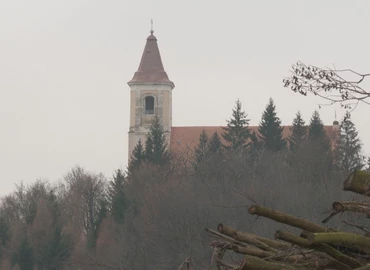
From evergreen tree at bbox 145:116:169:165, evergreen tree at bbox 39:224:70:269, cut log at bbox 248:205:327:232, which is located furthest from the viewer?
evergreen tree at bbox 145:116:169:165

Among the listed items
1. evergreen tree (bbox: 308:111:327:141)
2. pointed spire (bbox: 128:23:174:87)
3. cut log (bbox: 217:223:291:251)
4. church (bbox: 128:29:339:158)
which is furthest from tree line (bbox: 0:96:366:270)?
cut log (bbox: 217:223:291:251)

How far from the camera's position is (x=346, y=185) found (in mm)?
6449

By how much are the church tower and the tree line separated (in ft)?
22.9

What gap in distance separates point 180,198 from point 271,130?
22.6m

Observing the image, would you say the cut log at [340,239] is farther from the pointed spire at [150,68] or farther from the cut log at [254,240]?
the pointed spire at [150,68]

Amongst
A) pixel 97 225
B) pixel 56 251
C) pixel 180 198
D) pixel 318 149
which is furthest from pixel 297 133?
Result: pixel 180 198

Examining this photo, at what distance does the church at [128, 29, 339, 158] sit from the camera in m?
95.2

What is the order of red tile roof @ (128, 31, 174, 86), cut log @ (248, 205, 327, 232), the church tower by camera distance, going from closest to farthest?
cut log @ (248, 205, 327, 232) → the church tower → red tile roof @ (128, 31, 174, 86)

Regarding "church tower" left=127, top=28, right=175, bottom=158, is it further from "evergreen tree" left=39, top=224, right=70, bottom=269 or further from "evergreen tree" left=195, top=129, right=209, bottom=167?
"evergreen tree" left=39, top=224, right=70, bottom=269

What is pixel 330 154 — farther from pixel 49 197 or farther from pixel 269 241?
pixel 269 241

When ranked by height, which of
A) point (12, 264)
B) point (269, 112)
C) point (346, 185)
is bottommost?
point (12, 264)

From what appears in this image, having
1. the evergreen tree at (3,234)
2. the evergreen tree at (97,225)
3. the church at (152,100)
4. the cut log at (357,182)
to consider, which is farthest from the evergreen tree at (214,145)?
the cut log at (357,182)

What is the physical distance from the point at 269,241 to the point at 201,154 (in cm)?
7095

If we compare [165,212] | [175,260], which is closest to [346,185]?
[175,260]
